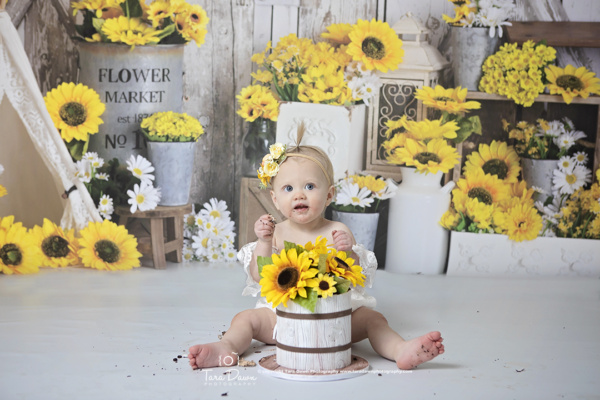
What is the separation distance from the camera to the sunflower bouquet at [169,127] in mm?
3461

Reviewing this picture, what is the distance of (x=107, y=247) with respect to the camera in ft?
11.3

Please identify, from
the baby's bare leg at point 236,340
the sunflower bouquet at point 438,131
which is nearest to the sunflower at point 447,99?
the sunflower bouquet at point 438,131

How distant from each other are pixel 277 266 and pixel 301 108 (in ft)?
5.14

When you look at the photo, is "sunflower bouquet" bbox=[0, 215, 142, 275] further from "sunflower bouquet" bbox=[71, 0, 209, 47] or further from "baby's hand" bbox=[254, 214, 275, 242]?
"baby's hand" bbox=[254, 214, 275, 242]

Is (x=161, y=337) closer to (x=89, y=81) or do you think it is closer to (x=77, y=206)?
(x=77, y=206)

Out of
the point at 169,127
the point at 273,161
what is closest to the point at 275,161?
the point at 273,161

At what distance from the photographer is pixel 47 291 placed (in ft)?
10.0

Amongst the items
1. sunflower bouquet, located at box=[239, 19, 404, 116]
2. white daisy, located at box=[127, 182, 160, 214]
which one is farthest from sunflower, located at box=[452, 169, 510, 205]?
white daisy, located at box=[127, 182, 160, 214]

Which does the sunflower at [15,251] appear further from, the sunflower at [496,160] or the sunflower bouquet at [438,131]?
the sunflower at [496,160]

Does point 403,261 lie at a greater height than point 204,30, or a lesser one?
lesser

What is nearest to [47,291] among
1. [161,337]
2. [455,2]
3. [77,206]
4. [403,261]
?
[77,206]

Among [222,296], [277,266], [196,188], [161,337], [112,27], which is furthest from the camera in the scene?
[196,188]

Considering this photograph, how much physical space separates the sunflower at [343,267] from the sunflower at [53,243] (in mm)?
1661

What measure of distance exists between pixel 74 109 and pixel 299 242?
154 cm
